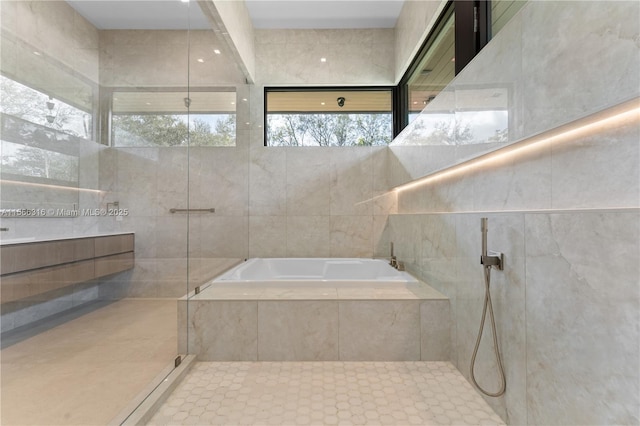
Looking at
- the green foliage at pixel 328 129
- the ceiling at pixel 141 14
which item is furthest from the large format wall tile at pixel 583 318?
the green foliage at pixel 328 129

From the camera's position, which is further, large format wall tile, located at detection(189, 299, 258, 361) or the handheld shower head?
large format wall tile, located at detection(189, 299, 258, 361)

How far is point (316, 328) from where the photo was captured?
1.88 meters

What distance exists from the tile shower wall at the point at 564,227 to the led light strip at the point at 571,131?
0.02 metres

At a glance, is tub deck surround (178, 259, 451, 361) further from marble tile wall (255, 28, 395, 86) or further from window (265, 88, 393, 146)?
marble tile wall (255, 28, 395, 86)

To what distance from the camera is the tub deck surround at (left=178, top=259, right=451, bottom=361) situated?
6.14 ft

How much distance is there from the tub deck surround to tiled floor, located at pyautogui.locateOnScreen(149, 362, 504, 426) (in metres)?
0.06

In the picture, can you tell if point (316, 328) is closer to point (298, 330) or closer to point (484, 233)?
point (298, 330)

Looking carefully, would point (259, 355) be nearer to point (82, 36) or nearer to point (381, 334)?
point (381, 334)

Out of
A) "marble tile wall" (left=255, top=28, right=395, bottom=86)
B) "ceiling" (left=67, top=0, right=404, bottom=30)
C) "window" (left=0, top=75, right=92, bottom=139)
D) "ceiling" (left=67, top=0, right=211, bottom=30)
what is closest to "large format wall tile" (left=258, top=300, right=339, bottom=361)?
"window" (left=0, top=75, right=92, bottom=139)

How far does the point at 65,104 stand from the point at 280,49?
Answer: 279 centimetres

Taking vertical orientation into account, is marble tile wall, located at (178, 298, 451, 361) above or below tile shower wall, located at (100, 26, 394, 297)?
below

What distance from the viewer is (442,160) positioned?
191 centimetres

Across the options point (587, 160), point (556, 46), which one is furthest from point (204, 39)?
point (587, 160)

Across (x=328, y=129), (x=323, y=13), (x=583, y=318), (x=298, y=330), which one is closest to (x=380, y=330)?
(x=298, y=330)
